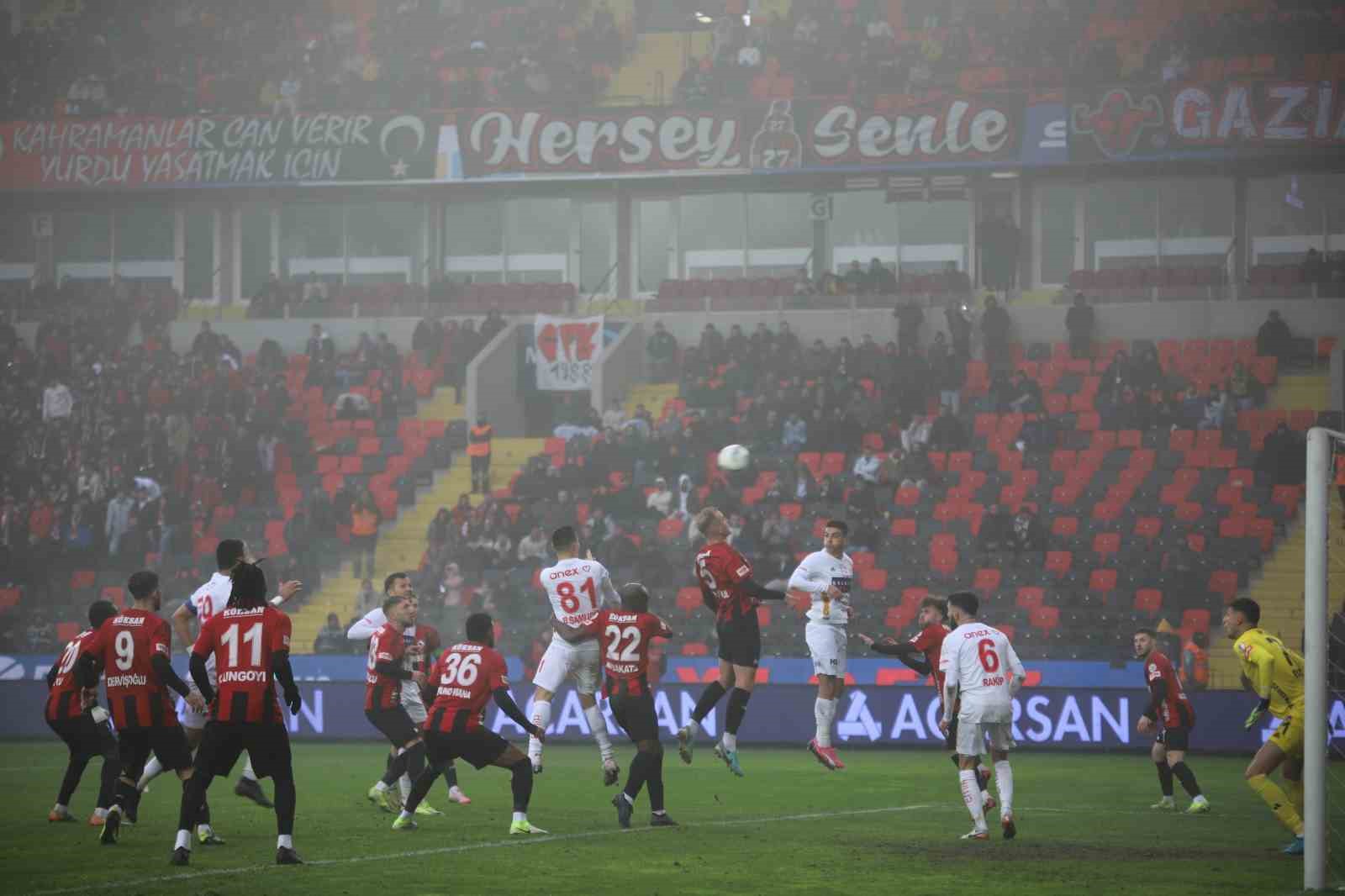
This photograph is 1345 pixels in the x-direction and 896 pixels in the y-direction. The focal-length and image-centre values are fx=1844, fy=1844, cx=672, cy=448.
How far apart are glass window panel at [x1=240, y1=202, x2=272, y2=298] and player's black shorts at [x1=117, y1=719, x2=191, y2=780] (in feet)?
101

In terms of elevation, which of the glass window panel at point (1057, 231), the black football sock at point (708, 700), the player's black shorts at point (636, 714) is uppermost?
the glass window panel at point (1057, 231)

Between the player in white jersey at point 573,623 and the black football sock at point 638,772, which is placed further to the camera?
the player in white jersey at point 573,623

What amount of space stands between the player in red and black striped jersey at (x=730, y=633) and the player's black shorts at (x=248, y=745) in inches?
224

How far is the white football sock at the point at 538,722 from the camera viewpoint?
1792cm

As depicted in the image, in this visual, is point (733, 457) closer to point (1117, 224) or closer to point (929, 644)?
point (1117, 224)

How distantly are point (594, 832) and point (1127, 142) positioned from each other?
26.4m

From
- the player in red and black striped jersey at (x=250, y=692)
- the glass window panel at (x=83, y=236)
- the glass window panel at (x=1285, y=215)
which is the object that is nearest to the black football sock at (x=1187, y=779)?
the player in red and black striped jersey at (x=250, y=692)

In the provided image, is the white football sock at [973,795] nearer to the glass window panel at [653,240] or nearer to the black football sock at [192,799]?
the black football sock at [192,799]

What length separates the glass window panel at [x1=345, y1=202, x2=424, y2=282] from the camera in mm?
45156

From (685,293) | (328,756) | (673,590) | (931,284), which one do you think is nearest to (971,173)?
(931,284)

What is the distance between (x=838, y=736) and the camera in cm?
2695

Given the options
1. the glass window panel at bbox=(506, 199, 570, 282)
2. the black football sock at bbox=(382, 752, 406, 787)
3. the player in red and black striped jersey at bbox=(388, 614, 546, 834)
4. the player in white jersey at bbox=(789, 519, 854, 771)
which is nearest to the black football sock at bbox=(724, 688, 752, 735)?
the player in white jersey at bbox=(789, 519, 854, 771)

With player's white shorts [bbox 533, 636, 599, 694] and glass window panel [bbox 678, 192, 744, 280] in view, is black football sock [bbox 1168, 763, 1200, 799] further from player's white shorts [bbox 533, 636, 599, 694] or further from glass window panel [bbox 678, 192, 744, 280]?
glass window panel [bbox 678, 192, 744, 280]

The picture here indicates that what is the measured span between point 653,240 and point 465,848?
98.7 ft
